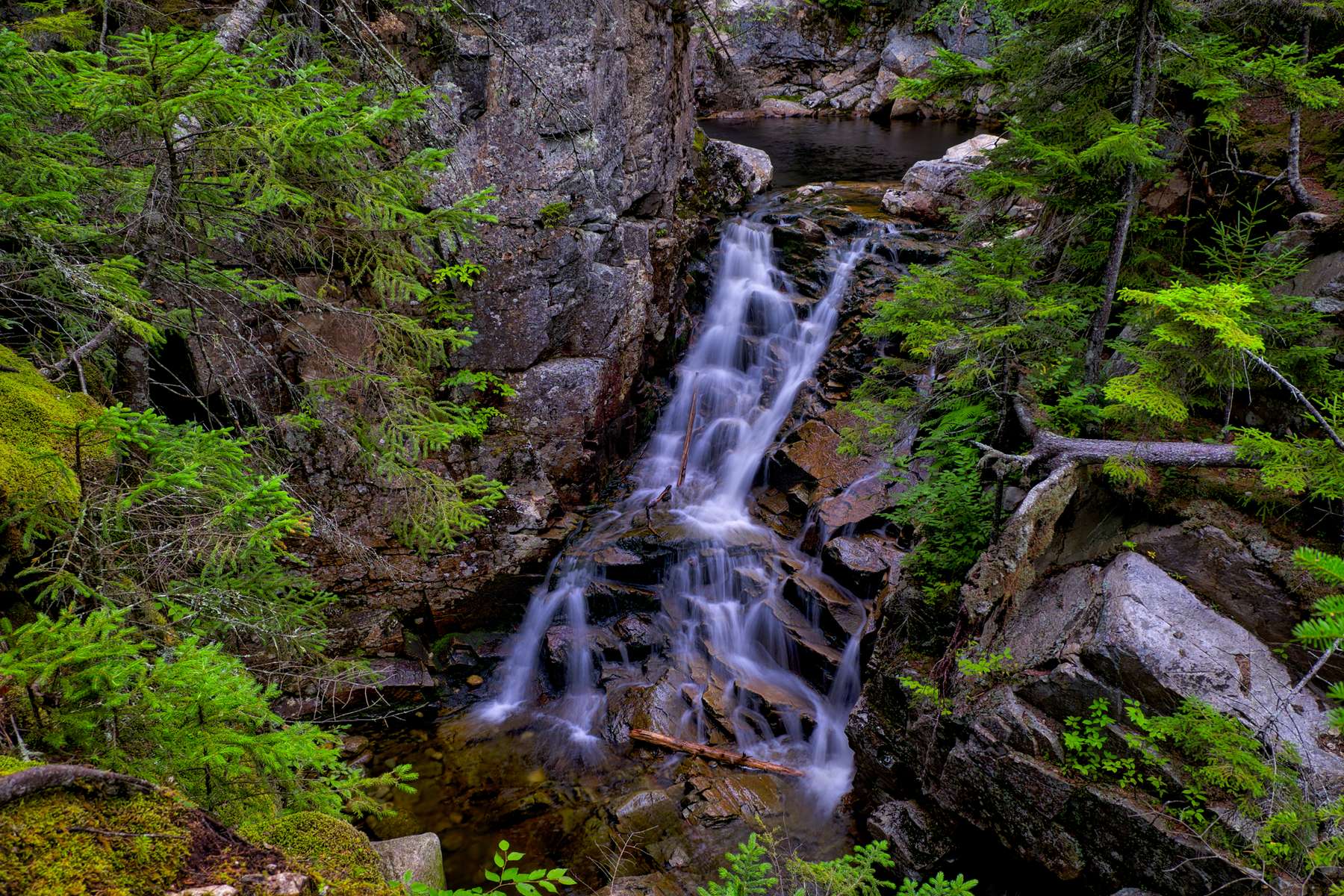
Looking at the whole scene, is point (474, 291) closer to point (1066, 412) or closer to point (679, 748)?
point (679, 748)

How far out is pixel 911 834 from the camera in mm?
5754

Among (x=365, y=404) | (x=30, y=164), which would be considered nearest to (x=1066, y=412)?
(x=30, y=164)

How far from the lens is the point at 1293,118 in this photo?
572 cm

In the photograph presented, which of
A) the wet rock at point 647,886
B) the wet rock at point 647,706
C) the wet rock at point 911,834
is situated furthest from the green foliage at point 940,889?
the wet rock at point 647,706

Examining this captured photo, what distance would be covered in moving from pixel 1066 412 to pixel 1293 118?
342cm

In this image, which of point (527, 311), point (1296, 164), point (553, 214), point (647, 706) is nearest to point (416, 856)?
point (647, 706)

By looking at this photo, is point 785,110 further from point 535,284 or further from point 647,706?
point 647,706

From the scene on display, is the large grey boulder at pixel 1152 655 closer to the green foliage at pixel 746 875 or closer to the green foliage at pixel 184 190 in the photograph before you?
the green foliage at pixel 746 875

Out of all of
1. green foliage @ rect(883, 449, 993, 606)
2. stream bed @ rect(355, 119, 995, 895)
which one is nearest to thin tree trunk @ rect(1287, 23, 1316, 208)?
green foliage @ rect(883, 449, 993, 606)

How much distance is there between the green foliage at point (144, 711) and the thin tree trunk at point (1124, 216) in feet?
21.0

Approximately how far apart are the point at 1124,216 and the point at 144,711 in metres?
7.10

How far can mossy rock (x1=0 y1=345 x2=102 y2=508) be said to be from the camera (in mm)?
2521

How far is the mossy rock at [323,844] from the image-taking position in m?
2.08

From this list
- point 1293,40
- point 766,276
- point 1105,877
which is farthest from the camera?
point 766,276
